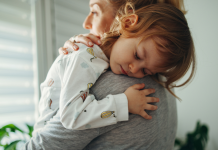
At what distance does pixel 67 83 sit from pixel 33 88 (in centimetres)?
111

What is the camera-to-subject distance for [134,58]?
729 millimetres

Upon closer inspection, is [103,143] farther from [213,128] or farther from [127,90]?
[213,128]

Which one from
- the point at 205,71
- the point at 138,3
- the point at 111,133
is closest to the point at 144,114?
the point at 111,133

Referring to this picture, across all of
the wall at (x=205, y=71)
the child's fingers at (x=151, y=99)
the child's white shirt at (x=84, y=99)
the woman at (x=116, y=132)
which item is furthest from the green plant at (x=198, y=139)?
the child's white shirt at (x=84, y=99)

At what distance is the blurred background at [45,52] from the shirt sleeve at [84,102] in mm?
1026

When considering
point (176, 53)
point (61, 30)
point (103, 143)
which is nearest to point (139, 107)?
point (103, 143)

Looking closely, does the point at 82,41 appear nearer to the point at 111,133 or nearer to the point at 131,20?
the point at 131,20

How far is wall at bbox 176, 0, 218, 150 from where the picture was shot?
1.85 m

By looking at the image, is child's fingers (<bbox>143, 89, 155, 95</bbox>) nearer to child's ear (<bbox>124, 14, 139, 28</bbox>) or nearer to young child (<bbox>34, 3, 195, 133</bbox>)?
young child (<bbox>34, 3, 195, 133</bbox>)

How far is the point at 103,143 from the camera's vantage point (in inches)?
23.1

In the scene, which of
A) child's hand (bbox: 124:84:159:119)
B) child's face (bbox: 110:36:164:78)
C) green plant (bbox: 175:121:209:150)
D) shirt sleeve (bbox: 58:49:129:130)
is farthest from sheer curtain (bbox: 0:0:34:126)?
green plant (bbox: 175:121:209:150)

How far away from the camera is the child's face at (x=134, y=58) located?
2.27 feet

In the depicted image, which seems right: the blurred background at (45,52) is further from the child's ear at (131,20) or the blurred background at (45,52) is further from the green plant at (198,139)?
the child's ear at (131,20)

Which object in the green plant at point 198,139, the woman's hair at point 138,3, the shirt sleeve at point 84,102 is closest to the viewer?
the shirt sleeve at point 84,102
